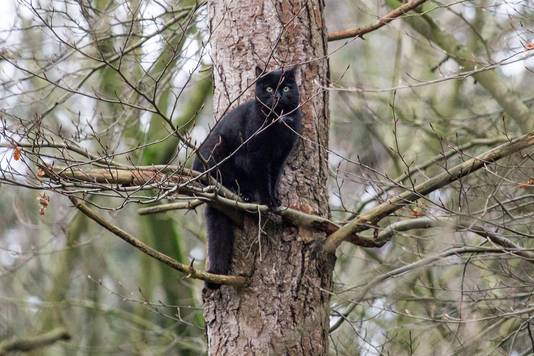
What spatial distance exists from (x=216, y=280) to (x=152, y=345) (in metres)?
4.31

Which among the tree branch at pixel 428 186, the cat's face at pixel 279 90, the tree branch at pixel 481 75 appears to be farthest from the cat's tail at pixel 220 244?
the tree branch at pixel 481 75

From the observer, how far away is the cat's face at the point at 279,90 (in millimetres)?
4789

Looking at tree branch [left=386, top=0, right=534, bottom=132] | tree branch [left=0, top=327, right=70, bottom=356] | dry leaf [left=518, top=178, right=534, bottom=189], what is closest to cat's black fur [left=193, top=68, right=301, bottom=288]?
dry leaf [left=518, top=178, right=534, bottom=189]

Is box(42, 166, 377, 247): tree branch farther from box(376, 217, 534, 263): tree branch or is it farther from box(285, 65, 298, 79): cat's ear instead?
box(285, 65, 298, 79): cat's ear

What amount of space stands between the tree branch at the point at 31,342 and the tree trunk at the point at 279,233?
3.02 m

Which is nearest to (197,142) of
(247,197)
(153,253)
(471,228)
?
(247,197)

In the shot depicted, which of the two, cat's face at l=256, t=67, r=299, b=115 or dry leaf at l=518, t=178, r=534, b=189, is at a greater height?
cat's face at l=256, t=67, r=299, b=115

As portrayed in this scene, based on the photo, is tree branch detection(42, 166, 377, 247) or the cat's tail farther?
the cat's tail

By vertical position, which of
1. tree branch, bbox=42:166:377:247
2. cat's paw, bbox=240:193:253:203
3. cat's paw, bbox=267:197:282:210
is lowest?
tree branch, bbox=42:166:377:247

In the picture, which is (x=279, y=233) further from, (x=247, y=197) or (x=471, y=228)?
(x=471, y=228)

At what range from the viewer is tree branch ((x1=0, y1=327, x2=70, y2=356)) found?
22.5ft

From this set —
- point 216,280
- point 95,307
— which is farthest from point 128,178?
point 95,307

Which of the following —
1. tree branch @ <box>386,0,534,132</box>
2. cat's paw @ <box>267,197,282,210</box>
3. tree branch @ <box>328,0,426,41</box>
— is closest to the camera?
cat's paw @ <box>267,197,282,210</box>

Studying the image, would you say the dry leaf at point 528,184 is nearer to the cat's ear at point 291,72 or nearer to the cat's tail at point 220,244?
the cat's ear at point 291,72
